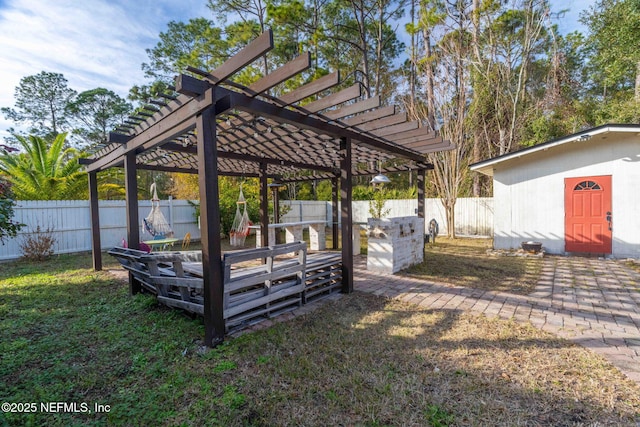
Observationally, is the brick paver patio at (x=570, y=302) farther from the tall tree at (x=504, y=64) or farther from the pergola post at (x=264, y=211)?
the tall tree at (x=504, y=64)

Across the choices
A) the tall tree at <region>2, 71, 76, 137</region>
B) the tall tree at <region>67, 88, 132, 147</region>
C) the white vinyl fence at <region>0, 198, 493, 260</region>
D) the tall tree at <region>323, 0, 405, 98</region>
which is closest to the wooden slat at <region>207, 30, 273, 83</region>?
the white vinyl fence at <region>0, 198, 493, 260</region>

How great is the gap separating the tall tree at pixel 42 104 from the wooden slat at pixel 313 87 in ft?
80.3

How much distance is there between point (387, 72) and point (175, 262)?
1442 centimetres

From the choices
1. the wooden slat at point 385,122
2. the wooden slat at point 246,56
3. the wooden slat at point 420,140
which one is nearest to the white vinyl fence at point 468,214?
the wooden slat at point 420,140

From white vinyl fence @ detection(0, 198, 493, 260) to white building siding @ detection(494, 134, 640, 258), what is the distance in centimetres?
310

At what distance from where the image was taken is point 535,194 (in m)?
7.75

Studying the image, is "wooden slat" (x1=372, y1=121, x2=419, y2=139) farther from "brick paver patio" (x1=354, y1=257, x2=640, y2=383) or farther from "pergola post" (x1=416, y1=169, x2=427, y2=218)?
"pergola post" (x1=416, y1=169, x2=427, y2=218)

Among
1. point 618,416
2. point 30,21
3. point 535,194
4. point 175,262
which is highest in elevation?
point 30,21

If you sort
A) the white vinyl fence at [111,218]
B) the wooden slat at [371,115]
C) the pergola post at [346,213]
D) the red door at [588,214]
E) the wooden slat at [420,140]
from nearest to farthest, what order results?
the wooden slat at [371,115], the pergola post at [346,213], the wooden slat at [420,140], the red door at [588,214], the white vinyl fence at [111,218]

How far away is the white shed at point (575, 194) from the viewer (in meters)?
6.57

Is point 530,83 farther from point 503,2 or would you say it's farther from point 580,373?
point 580,373

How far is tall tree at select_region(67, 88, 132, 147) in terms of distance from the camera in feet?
64.7

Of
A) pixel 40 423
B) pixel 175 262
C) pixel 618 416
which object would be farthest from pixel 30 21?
pixel 618 416

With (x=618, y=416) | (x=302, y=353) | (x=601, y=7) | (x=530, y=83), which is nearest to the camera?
(x=618, y=416)
